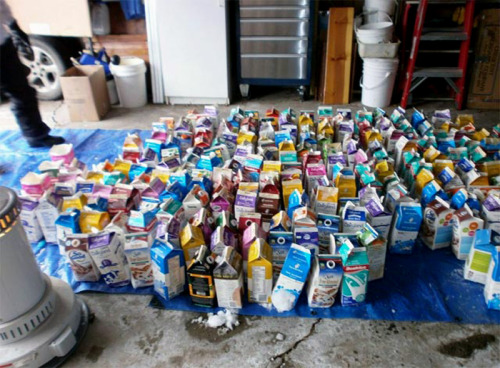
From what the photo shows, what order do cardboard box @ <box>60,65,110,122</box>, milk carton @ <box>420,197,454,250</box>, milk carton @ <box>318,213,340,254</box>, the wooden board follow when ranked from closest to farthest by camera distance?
milk carton @ <box>318,213,340,254</box> < milk carton @ <box>420,197,454,250</box> < cardboard box @ <box>60,65,110,122</box> < the wooden board

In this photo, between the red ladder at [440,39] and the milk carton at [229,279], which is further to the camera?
the red ladder at [440,39]

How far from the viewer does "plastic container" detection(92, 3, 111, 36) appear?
13.4 feet

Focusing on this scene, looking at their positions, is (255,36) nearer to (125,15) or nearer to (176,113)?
(176,113)

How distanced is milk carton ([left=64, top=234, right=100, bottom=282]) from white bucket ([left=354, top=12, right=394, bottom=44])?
115 inches

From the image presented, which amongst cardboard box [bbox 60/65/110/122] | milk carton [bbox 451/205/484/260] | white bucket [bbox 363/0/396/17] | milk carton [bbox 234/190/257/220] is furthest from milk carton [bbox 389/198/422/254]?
cardboard box [bbox 60/65/110/122]

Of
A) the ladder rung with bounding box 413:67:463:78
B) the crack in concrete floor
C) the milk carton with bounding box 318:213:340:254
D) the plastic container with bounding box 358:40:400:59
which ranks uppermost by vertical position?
the plastic container with bounding box 358:40:400:59

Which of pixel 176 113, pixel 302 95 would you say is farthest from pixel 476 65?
pixel 176 113

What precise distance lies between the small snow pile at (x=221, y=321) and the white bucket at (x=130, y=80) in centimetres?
278

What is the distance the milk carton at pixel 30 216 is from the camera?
2107 millimetres

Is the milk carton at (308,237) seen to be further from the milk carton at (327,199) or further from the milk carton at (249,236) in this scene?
the milk carton at (327,199)

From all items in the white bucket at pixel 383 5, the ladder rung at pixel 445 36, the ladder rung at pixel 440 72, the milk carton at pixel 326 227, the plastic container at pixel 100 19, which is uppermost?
the white bucket at pixel 383 5

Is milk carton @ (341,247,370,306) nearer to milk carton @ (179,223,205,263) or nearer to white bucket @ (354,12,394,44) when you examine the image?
milk carton @ (179,223,205,263)

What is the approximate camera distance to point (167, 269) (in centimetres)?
172

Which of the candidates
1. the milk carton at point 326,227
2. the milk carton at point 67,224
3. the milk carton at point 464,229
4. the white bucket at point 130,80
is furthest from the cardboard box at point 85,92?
the milk carton at point 464,229
